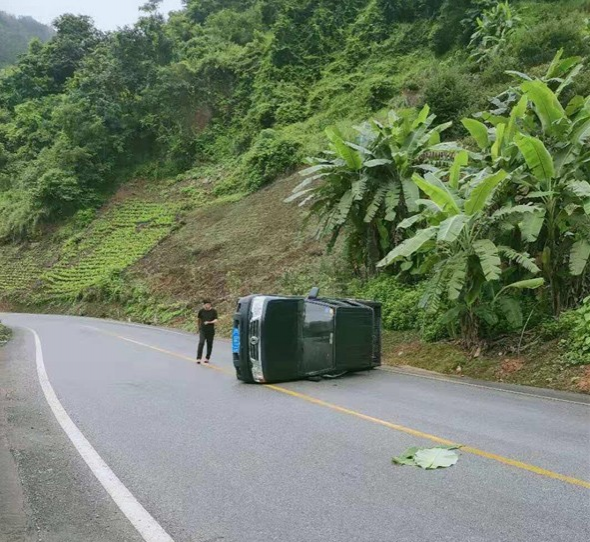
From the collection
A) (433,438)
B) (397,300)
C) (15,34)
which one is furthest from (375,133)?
(15,34)

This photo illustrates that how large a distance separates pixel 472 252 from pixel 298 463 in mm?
6990

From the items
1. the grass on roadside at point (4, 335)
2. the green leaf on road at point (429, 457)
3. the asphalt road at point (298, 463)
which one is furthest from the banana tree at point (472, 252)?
the grass on roadside at point (4, 335)

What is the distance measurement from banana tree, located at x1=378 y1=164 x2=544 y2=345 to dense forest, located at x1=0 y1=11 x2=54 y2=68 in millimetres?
84236

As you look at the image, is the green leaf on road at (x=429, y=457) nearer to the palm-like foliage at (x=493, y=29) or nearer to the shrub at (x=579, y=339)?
the shrub at (x=579, y=339)

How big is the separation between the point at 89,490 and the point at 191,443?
159 cm

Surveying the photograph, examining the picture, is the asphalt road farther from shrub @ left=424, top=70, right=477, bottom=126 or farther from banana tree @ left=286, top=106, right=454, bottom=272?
shrub @ left=424, top=70, right=477, bottom=126

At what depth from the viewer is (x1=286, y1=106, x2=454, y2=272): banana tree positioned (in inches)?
645

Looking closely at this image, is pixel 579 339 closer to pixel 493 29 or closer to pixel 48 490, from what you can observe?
pixel 48 490

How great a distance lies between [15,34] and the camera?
352 ft

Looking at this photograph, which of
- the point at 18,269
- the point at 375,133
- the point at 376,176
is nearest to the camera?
the point at 375,133

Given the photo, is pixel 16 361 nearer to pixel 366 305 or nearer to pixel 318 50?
pixel 366 305

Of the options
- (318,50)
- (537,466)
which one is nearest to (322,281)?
(537,466)

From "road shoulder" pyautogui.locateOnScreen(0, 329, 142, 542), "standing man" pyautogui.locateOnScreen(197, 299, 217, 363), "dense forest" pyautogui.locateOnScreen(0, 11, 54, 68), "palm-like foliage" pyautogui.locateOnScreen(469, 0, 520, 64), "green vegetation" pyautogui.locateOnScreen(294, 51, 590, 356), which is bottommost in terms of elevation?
"road shoulder" pyautogui.locateOnScreen(0, 329, 142, 542)

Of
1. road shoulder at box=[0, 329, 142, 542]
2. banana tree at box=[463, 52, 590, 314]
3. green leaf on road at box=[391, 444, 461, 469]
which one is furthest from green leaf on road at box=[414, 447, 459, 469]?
banana tree at box=[463, 52, 590, 314]
